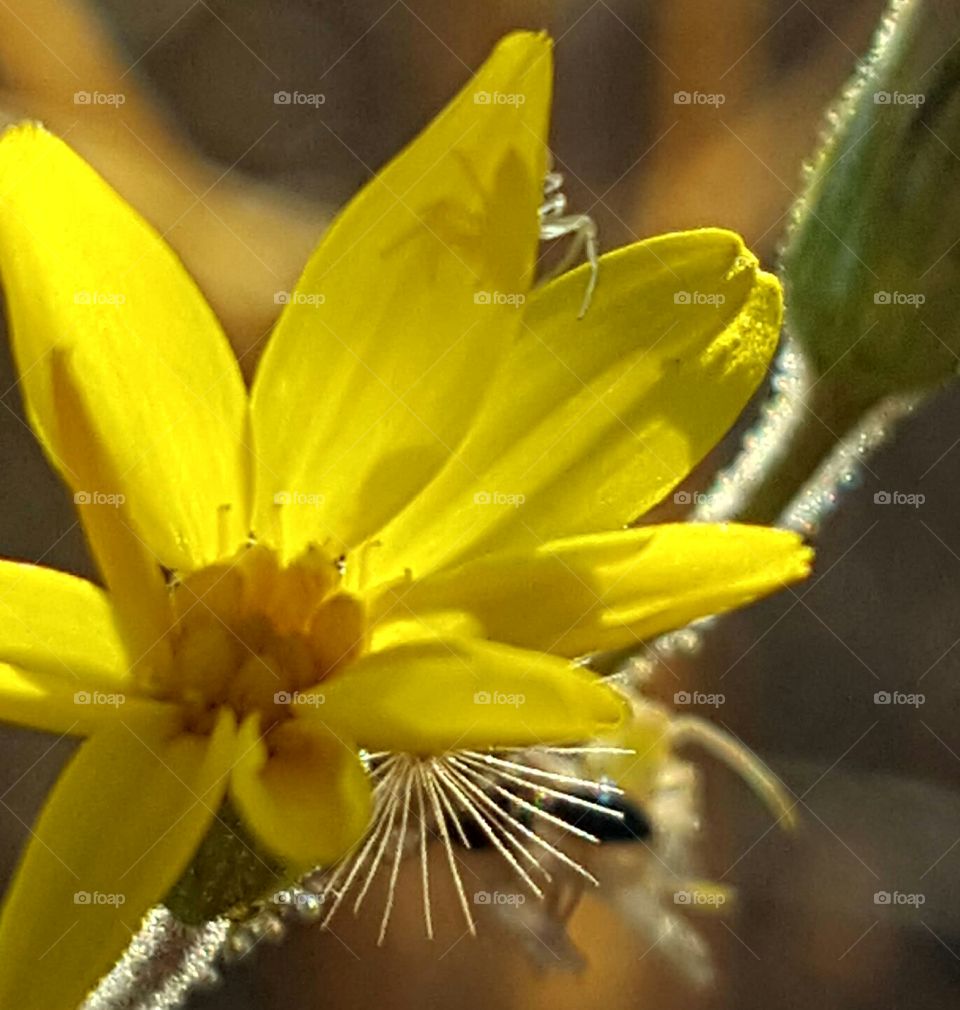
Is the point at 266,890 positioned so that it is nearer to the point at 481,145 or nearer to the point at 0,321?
the point at 481,145

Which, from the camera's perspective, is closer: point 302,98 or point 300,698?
point 300,698

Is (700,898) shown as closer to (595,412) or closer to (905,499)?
(905,499)

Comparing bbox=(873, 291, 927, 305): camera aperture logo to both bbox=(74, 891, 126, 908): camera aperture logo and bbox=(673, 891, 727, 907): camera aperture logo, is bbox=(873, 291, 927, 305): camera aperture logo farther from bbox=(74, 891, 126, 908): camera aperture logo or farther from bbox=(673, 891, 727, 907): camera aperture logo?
bbox=(673, 891, 727, 907): camera aperture logo

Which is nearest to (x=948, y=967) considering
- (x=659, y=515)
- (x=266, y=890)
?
(x=659, y=515)

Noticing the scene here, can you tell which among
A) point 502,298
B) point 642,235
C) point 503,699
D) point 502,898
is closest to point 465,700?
point 503,699

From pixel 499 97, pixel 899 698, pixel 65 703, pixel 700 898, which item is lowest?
pixel 700 898

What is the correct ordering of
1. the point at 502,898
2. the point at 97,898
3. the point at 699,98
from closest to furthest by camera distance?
the point at 97,898 < the point at 502,898 < the point at 699,98
